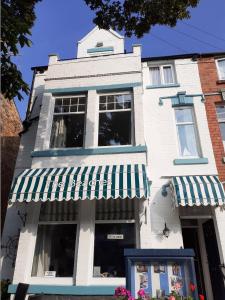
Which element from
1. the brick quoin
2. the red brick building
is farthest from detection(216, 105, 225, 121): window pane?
the red brick building

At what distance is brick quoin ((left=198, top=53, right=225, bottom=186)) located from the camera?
10445 mm

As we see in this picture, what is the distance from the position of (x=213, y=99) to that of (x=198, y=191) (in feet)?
15.2

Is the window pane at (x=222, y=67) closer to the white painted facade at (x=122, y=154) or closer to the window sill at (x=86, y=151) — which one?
the white painted facade at (x=122, y=154)

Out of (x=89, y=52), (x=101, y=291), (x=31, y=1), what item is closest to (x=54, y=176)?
(x=101, y=291)

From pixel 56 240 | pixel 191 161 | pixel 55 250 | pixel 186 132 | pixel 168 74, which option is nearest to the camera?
pixel 55 250

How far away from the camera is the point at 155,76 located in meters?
12.9

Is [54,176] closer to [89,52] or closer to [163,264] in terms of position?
[163,264]

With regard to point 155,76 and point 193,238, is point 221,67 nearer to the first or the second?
point 155,76

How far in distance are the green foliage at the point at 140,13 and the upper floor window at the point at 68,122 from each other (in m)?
3.29

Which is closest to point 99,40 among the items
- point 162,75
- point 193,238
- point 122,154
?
point 162,75

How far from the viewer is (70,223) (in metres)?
9.29

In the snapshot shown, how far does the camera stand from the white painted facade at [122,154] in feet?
28.7

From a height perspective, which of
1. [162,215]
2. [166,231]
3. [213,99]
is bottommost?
[166,231]

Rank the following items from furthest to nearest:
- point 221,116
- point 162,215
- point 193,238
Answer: point 221,116 → point 193,238 → point 162,215
